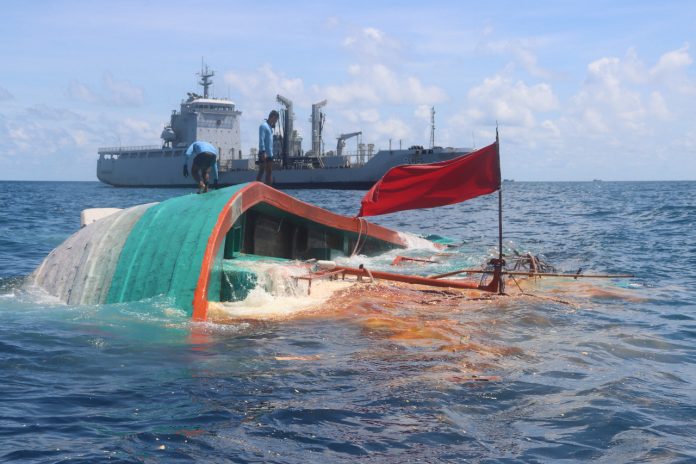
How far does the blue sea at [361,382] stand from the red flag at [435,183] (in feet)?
4.02

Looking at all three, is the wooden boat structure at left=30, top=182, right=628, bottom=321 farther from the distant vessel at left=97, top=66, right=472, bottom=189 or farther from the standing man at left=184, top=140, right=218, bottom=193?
the distant vessel at left=97, top=66, right=472, bottom=189

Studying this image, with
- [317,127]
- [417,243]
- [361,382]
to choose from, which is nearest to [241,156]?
[317,127]

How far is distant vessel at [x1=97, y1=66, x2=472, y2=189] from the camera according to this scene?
64.6 meters

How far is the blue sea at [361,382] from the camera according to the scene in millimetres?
4664

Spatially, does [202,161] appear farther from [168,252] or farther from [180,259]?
[180,259]

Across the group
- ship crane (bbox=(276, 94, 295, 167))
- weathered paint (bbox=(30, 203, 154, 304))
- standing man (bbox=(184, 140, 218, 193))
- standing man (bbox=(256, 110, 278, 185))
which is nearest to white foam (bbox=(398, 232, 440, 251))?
standing man (bbox=(256, 110, 278, 185))

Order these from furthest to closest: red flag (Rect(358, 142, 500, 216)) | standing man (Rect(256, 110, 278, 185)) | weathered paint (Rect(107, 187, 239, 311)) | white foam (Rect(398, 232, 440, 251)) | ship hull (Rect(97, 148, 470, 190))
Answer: ship hull (Rect(97, 148, 470, 190))
white foam (Rect(398, 232, 440, 251))
standing man (Rect(256, 110, 278, 185))
red flag (Rect(358, 142, 500, 216))
weathered paint (Rect(107, 187, 239, 311))

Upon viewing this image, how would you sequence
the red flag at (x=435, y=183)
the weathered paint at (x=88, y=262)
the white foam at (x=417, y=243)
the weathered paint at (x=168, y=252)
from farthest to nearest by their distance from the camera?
the white foam at (x=417, y=243), the red flag at (x=435, y=183), the weathered paint at (x=88, y=262), the weathered paint at (x=168, y=252)

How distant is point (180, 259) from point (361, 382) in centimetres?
404

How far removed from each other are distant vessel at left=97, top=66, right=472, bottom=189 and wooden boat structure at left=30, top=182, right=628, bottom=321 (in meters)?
51.9

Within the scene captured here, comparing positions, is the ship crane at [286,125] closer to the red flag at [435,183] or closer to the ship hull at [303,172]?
the ship hull at [303,172]

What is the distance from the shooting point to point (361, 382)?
19.7ft

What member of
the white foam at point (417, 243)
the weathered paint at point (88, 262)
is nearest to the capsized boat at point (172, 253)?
the weathered paint at point (88, 262)

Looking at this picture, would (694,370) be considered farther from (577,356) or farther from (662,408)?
(662,408)
